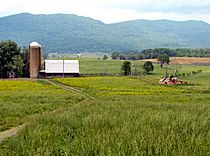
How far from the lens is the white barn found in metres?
109

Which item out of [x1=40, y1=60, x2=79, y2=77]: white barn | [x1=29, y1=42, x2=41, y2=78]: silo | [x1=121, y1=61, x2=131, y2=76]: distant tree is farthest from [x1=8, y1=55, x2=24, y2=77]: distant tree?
[x1=121, y1=61, x2=131, y2=76]: distant tree

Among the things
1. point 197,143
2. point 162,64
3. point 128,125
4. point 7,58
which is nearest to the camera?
point 197,143

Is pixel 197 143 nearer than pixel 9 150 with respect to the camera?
Yes

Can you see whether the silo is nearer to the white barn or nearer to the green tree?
the white barn

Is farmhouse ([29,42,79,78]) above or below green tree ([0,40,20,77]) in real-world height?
→ below

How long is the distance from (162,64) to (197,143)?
150025 millimetres

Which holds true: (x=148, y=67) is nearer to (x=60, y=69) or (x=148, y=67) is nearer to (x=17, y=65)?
(x=60, y=69)

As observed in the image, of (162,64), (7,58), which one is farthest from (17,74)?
(162,64)

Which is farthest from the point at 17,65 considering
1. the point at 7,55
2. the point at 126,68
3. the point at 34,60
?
the point at 126,68

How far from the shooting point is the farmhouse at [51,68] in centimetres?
10881

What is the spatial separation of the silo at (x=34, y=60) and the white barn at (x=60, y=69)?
189 centimetres

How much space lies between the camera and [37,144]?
13570 millimetres

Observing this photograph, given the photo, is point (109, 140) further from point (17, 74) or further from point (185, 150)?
point (17, 74)

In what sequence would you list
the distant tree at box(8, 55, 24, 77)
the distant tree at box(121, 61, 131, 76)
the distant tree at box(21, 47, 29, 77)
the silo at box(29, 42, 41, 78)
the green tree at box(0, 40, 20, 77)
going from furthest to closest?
the distant tree at box(121, 61, 131, 76)
the distant tree at box(21, 47, 29, 77)
the silo at box(29, 42, 41, 78)
the green tree at box(0, 40, 20, 77)
the distant tree at box(8, 55, 24, 77)
